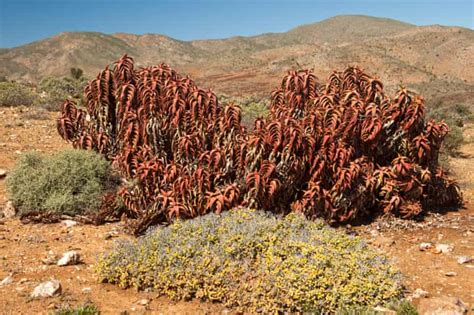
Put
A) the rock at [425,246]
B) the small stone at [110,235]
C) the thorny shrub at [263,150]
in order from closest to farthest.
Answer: the rock at [425,246] → the small stone at [110,235] → the thorny shrub at [263,150]

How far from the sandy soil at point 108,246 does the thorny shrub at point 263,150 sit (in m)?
0.46

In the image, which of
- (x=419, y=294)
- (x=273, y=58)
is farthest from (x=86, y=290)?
(x=273, y=58)

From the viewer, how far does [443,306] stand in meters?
4.43

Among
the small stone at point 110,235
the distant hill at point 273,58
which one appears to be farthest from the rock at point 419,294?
the distant hill at point 273,58

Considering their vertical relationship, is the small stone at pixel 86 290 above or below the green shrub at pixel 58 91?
below

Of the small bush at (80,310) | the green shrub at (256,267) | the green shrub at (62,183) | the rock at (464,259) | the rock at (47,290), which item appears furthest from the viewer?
the green shrub at (62,183)

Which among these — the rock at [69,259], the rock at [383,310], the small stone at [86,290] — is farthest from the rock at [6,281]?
the rock at [383,310]

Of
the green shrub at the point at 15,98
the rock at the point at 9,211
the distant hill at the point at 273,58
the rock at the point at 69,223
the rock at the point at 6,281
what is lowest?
the rock at the point at 6,281

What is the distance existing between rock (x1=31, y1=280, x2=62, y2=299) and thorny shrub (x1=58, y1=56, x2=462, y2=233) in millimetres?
1832

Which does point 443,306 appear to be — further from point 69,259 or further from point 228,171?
point 69,259

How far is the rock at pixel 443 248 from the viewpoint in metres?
6.20

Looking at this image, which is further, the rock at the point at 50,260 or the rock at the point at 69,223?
the rock at the point at 69,223

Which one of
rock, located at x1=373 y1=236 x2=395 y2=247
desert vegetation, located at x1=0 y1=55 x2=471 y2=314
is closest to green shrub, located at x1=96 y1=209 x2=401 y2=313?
desert vegetation, located at x1=0 y1=55 x2=471 y2=314

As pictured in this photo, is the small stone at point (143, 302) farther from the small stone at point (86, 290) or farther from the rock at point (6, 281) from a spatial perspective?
the rock at point (6, 281)
